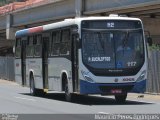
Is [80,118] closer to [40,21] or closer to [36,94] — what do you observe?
[36,94]

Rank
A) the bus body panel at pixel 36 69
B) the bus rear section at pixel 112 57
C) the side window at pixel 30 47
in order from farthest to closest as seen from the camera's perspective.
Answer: the side window at pixel 30 47 < the bus body panel at pixel 36 69 < the bus rear section at pixel 112 57

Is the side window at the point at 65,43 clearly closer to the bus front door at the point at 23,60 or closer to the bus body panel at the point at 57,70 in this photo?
the bus body panel at the point at 57,70

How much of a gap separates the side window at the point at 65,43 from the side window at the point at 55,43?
53 cm

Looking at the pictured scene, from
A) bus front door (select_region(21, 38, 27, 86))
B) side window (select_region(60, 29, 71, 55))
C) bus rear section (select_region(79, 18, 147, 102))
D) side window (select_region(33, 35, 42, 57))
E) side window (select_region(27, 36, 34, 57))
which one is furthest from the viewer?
bus front door (select_region(21, 38, 27, 86))

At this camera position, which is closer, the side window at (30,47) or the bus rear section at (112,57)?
the bus rear section at (112,57)

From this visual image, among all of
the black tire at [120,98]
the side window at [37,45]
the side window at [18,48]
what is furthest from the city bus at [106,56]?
the side window at [18,48]

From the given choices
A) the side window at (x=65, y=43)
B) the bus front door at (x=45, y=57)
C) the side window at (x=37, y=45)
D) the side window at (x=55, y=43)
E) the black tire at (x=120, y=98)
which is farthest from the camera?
the side window at (x=37, y=45)

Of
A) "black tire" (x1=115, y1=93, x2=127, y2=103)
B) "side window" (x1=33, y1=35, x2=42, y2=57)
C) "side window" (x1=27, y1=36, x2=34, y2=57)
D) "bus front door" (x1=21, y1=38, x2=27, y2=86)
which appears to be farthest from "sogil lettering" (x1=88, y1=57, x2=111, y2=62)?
"bus front door" (x1=21, y1=38, x2=27, y2=86)

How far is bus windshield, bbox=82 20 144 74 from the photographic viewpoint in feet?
67.1

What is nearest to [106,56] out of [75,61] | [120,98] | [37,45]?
[75,61]

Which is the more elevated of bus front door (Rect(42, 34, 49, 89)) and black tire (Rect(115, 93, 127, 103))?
bus front door (Rect(42, 34, 49, 89))

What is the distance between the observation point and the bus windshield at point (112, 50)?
20.4 meters

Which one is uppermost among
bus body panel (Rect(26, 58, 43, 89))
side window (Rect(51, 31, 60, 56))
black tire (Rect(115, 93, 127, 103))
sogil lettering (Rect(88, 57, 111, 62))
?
side window (Rect(51, 31, 60, 56))

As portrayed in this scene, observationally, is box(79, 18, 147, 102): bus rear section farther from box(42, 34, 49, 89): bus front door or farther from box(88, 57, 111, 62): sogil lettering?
box(42, 34, 49, 89): bus front door
